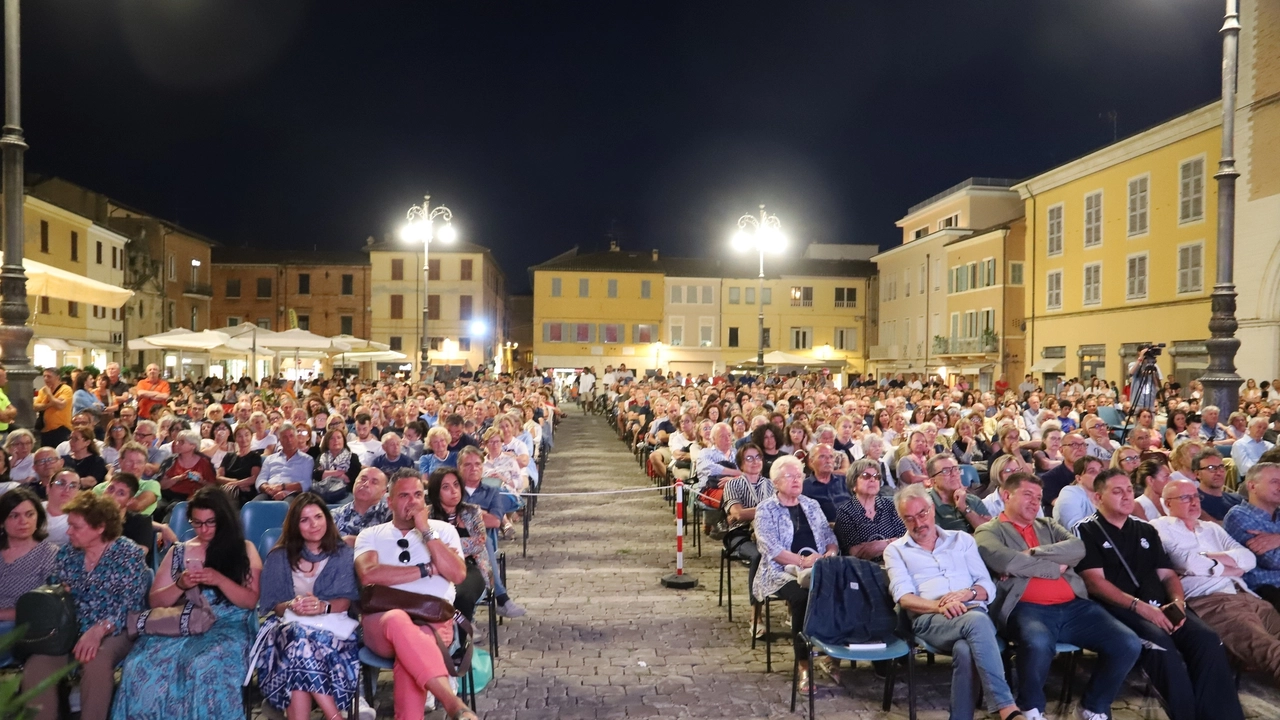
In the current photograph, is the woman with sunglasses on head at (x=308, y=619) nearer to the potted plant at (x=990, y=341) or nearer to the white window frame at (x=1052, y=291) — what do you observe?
the white window frame at (x=1052, y=291)

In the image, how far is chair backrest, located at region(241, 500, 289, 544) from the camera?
6164 mm

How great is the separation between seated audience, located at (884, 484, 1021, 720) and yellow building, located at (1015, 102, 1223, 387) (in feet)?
83.7

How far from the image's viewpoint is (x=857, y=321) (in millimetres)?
57250

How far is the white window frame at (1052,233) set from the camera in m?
34.3

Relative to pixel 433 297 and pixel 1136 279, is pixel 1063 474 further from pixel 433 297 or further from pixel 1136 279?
pixel 433 297

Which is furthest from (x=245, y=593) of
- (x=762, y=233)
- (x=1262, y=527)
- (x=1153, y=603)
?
(x=762, y=233)

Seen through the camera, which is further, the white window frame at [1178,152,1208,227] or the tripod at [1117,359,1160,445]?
the white window frame at [1178,152,1208,227]

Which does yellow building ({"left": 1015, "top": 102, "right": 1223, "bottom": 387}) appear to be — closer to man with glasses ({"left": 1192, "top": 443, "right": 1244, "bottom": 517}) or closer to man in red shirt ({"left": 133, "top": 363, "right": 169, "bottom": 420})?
man with glasses ({"left": 1192, "top": 443, "right": 1244, "bottom": 517})

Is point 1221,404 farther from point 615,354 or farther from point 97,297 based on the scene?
point 615,354

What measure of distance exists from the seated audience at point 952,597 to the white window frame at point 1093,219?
31.0 m

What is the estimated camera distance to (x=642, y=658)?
5832mm

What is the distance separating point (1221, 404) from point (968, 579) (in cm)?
811

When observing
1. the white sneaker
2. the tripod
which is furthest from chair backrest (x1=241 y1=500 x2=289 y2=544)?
the tripod

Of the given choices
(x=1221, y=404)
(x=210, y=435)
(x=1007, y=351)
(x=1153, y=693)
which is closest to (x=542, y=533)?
(x=210, y=435)
